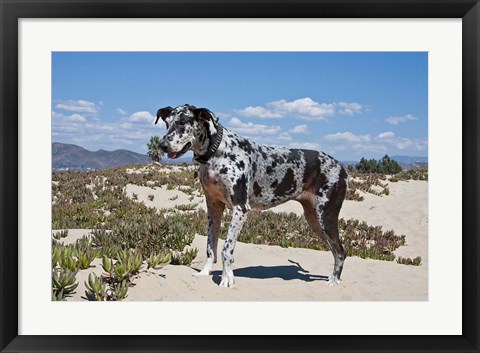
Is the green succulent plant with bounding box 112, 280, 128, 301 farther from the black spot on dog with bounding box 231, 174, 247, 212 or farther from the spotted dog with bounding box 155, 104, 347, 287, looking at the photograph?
the black spot on dog with bounding box 231, 174, 247, 212

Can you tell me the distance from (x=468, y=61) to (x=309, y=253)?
541 cm

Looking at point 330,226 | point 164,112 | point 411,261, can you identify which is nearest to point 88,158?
point 164,112

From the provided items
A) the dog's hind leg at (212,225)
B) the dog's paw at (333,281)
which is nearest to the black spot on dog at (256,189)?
the dog's hind leg at (212,225)

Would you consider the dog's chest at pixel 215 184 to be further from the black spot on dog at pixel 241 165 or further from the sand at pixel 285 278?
the sand at pixel 285 278

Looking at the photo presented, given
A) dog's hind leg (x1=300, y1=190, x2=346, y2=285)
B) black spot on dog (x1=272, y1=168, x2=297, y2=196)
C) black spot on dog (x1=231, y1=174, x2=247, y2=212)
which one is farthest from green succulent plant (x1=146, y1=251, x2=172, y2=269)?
dog's hind leg (x1=300, y1=190, x2=346, y2=285)

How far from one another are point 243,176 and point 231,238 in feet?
2.81

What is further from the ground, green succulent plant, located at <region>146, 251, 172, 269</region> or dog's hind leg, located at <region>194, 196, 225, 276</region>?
dog's hind leg, located at <region>194, 196, 225, 276</region>

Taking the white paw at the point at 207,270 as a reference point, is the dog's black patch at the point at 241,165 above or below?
above

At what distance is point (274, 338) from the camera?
5797 millimetres

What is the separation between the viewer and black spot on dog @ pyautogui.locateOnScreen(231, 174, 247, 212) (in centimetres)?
694

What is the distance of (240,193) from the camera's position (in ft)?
22.9
